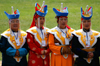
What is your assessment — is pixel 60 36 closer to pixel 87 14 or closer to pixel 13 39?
pixel 87 14

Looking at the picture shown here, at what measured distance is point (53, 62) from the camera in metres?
5.29

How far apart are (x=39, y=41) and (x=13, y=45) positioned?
1.72 ft

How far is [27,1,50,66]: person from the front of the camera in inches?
203

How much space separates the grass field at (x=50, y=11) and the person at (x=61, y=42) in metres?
7.04

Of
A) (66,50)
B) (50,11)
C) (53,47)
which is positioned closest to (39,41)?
(53,47)

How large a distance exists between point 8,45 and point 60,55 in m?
1.05

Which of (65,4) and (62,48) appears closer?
(62,48)

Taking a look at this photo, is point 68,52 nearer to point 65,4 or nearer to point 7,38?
point 7,38

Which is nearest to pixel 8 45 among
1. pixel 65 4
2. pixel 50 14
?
pixel 50 14

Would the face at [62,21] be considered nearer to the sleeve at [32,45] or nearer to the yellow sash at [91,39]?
the yellow sash at [91,39]

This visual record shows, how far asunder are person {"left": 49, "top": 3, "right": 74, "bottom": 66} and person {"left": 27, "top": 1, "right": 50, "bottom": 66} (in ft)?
0.53

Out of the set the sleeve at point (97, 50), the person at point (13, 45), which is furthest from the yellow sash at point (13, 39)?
the sleeve at point (97, 50)

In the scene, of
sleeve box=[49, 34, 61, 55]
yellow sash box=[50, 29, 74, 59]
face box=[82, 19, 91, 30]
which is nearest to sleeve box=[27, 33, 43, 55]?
sleeve box=[49, 34, 61, 55]

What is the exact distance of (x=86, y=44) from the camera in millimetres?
5059
